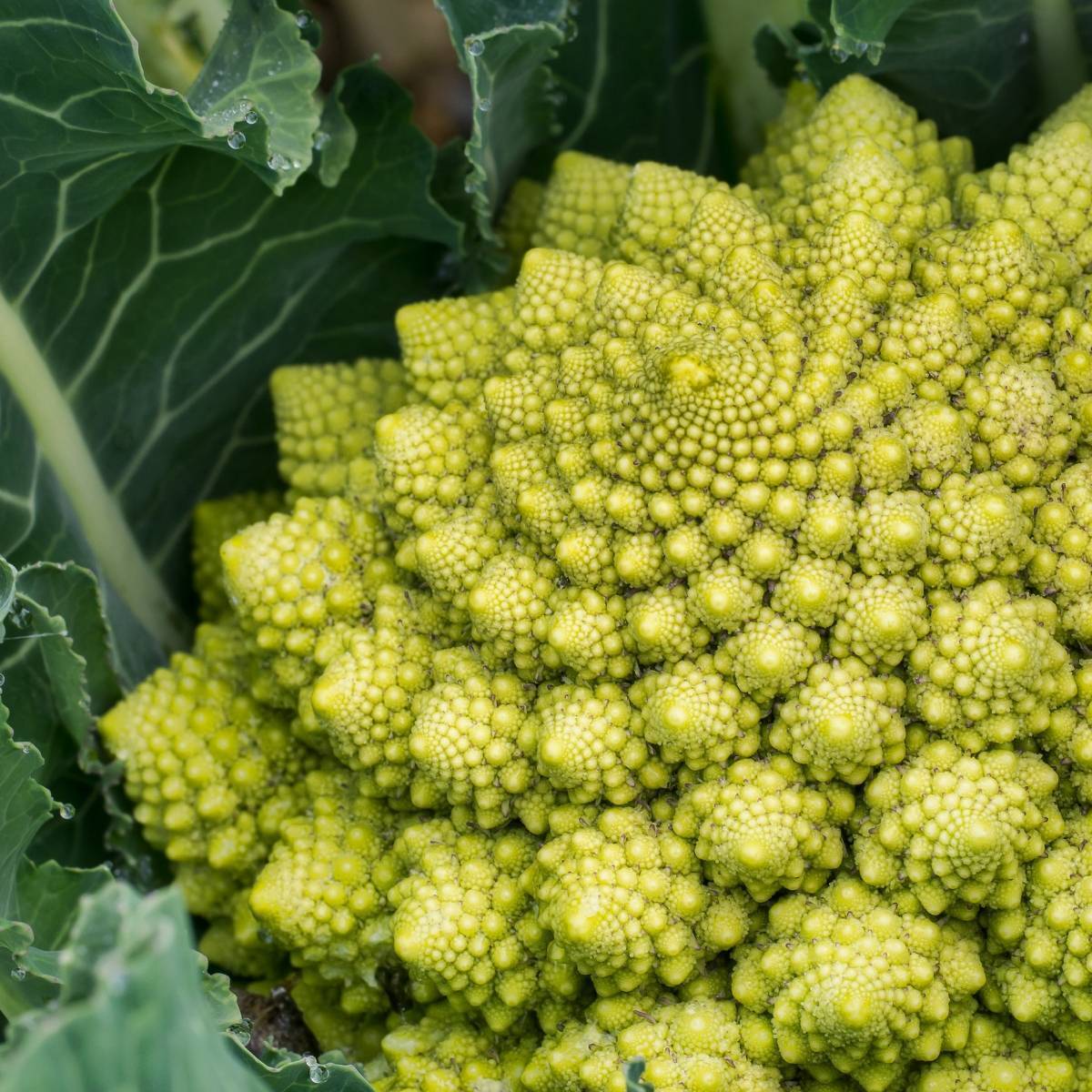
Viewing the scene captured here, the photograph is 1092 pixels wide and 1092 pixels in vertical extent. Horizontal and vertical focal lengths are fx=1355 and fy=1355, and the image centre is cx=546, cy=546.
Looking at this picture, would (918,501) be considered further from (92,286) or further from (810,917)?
(92,286)

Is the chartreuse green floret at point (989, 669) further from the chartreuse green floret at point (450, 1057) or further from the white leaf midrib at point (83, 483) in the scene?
the white leaf midrib at point (83, 483)

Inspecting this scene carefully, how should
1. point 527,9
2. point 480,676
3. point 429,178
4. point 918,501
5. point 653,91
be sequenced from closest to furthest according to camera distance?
point 918,501
point 480,676
point 527,9
point 429,178
point 653,91

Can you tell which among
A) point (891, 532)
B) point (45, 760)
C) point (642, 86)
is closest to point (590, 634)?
point (891, 532)

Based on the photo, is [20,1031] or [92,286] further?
[92,286]

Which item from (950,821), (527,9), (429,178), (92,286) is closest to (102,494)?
(92,286)

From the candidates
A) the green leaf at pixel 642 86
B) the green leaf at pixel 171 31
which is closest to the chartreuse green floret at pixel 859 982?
the green leaf at pixel 642 86

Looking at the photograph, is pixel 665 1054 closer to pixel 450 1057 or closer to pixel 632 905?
pixel 632 905

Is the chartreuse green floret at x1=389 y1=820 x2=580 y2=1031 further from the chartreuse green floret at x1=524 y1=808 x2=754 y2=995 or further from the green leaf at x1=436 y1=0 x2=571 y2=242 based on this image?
the green leaf at x1=436 y1=0 x2=571 y2=242
